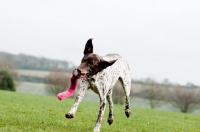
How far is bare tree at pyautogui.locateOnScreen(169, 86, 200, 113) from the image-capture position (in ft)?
211

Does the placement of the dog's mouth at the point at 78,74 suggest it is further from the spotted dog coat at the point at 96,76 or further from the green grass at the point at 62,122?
the green grass at the point at 62,122

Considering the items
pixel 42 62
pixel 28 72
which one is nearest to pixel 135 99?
pixel 28 72

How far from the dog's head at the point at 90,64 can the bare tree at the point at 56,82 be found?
205 feet

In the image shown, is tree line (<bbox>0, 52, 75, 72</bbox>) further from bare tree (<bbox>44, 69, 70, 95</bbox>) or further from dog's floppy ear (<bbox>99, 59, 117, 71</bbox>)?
dog's floppy ear (<bbox>99, 59, 117, 71</bbox>)

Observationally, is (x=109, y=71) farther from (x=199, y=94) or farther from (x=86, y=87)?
(x=199, y=94)

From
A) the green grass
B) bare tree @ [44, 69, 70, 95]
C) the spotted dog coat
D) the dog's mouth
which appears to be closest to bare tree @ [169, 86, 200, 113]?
bare tree @ [44, 69, 70, 95]

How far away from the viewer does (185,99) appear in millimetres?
65000

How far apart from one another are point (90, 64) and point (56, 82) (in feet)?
214

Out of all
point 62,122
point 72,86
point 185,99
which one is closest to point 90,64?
point 72,86

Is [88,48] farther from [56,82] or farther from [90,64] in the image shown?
[56,82]

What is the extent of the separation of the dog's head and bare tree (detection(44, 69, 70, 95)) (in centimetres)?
6235

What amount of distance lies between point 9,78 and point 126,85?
161 ft

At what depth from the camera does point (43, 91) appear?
7412 centimetres

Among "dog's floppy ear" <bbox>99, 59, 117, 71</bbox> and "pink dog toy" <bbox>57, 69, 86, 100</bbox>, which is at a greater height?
"dog's floppy ear" <bbox>99, 59, 117, 71</bbox>
